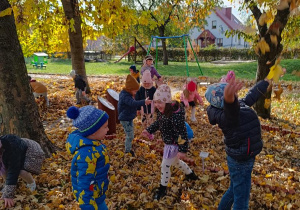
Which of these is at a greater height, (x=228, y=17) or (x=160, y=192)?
(x=228, y=17)

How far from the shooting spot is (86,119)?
2.38m

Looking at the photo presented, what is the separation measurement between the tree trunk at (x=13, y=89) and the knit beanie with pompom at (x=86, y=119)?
235cm

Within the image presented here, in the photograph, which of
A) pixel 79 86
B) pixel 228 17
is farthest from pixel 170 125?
pixel 228 17

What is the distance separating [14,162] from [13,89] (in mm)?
1504

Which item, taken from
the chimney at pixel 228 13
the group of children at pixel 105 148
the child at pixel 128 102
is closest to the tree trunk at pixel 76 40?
the child at pixel 128 102

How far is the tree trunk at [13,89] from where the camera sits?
4082 millimetres

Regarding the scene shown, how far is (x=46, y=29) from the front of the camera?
25.5 ft

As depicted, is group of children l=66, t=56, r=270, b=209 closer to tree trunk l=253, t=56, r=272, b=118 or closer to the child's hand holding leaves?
the child's hand holding leaves

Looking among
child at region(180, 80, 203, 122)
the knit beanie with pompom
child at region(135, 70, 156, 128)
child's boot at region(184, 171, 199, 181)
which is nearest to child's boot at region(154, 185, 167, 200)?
child's boot at region(184, 171, 199, 181)

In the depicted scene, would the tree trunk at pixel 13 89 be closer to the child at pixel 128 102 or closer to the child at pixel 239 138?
the child at pixel 128 102

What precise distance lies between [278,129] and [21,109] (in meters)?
5.69

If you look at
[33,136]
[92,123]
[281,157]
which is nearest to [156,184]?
[92,123]

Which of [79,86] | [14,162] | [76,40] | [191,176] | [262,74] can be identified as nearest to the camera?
[14,162]

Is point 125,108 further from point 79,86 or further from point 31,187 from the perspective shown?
point 79,86
